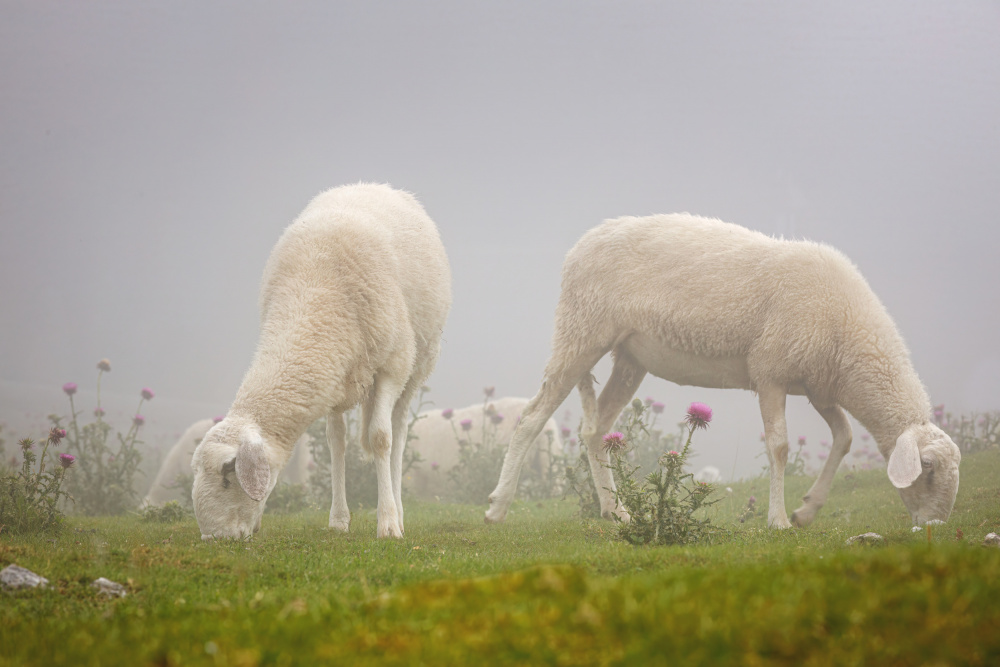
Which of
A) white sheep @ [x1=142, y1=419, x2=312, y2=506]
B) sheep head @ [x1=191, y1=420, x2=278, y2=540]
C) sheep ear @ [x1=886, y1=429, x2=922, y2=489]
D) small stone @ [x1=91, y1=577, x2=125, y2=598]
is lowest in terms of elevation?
white sheep @ [x1=142, y1=419, x2=312, y2=506]

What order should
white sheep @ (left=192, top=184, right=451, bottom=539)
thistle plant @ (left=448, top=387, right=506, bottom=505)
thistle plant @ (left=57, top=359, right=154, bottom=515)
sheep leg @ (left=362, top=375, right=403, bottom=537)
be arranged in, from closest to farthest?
white sheep @ (left=192, top=184, right=451, bottom=539) → sheep leg @ (left=362, top=375, right=403, bottom=537) → thistle plant @ (left=57, top=359, right=154, bottom=515) → thistle plant @ (left=448, top=387, right=506, bottom=505)

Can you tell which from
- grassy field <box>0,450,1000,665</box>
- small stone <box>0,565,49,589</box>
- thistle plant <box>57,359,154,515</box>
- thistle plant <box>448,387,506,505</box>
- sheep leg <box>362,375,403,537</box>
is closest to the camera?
grassy field <box>0,450,1000,665</box>

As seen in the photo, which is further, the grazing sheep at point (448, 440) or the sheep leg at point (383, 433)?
the grazing sheep at point (448, 440)

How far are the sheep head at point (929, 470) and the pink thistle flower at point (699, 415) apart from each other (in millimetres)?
2161

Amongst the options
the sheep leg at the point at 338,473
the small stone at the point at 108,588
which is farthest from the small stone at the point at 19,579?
the sheep leg at the point at 338,473

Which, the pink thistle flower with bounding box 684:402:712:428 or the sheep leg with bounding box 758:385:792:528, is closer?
the pink thistle flower with bounding box 684:402:712:428

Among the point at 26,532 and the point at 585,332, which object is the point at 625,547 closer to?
the point at 585,332

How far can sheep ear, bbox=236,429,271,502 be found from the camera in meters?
5.42

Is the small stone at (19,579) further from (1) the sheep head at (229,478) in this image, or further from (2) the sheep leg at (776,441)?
(2) the sheep leg at (776,441)

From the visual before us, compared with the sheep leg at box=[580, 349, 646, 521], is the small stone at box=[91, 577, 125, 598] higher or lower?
lower

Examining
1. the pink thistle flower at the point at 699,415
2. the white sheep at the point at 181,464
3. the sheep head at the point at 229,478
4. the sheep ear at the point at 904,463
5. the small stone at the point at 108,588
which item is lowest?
the white sheep at the point at 181,464

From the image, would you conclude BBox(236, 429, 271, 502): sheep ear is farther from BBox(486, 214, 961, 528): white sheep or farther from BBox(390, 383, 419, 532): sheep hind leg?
BBox(486, 214, 961, 528): white sheep

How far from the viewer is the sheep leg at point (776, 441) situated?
23.0 feet

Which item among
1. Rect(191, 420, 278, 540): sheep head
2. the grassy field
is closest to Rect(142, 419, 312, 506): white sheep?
Rect(191, 420, 278, 540): sheep head
